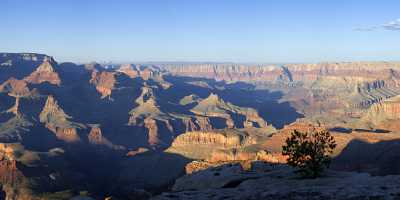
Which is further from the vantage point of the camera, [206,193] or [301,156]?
[301,156]

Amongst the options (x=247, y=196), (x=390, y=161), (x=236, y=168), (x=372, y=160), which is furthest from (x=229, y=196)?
(x=372, y=160)

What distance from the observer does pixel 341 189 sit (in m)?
49.1

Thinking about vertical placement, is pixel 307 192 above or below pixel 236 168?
above

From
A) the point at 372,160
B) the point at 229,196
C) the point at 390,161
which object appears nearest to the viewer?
the point at 229,196

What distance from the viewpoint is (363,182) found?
53.7 m

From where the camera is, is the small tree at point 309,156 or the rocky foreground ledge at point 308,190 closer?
the rocky foreground ledge at point 308,190

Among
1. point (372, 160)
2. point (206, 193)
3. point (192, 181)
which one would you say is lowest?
point (372, 160)

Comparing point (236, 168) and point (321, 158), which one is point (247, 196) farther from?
point (236, 168)

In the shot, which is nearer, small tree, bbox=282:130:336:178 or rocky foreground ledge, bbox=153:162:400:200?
rocky foreground ledge, bbox=153:162:400:200

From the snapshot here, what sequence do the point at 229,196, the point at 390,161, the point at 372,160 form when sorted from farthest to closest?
1. the point at 372,160
2. the point at 390,161
3. the point at 229,196

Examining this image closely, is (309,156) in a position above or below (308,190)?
above

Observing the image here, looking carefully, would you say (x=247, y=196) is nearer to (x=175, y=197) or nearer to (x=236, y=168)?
(x=175, y=197)

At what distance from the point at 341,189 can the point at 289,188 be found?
218 inches

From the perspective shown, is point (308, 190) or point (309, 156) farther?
point (309, 156)
